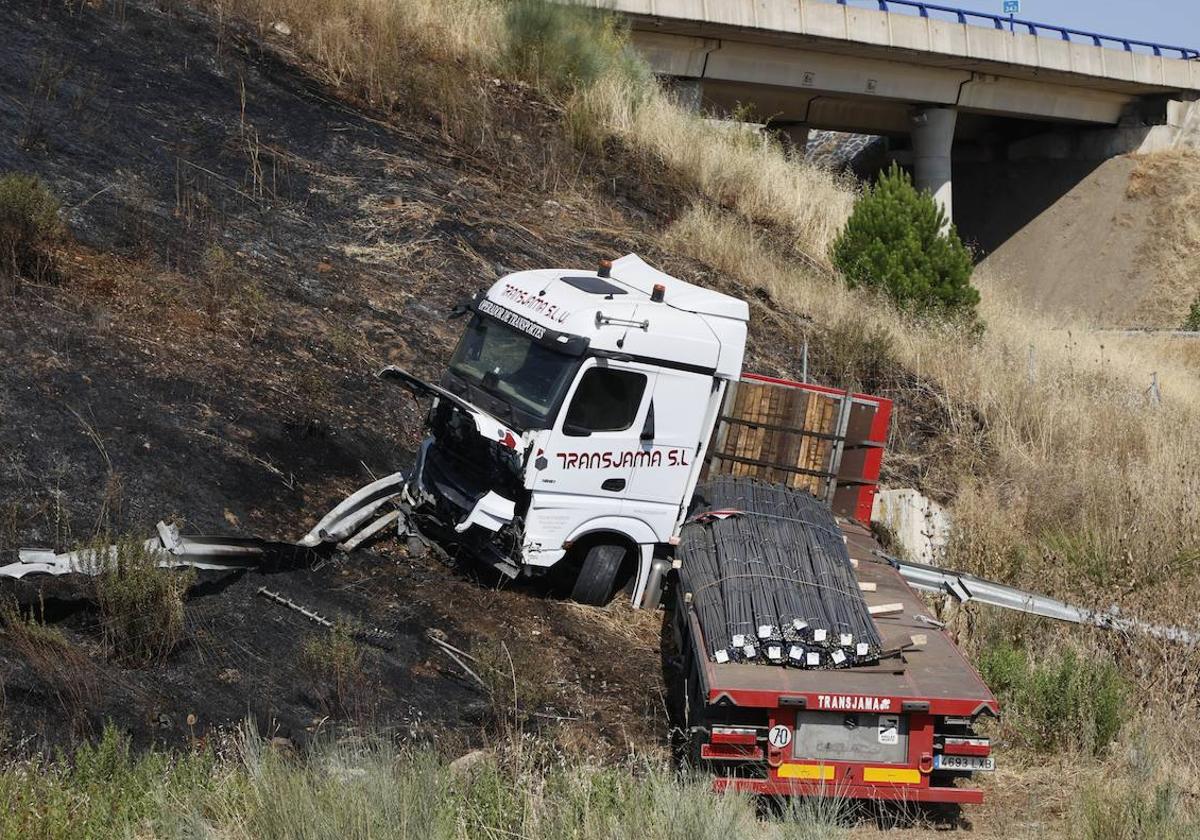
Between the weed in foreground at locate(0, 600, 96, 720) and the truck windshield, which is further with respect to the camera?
the truck windshield

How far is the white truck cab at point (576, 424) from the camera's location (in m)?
9.46

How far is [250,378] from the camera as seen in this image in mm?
12273

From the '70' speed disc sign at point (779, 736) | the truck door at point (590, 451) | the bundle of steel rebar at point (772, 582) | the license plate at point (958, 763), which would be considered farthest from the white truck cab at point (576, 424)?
the license plate at point (958, 763)

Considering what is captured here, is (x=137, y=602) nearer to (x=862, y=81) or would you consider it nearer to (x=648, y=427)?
(x=648, y=427)

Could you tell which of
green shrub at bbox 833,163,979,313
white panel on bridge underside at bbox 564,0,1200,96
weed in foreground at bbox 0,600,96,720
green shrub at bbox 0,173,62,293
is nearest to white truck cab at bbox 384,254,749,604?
weed in foreground at bbox 0,600,96,720

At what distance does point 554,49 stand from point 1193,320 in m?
19.6

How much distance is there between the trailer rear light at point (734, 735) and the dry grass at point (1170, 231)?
31.7m

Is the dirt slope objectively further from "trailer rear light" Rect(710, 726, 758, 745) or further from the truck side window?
"trailer rear light" Rect(710, 726, 758, 745)

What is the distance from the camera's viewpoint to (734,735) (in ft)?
24.2

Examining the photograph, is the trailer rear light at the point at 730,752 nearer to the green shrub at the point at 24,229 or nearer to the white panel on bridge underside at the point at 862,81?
the green shrub at the point at 24,229

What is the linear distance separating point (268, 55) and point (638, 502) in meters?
13.0

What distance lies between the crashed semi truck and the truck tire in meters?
0.02

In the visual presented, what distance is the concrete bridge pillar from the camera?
34406 millimetres

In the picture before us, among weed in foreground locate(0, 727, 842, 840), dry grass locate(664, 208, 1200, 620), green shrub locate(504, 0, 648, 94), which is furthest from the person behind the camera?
green shrub locate(504, 0, 648, 94)
